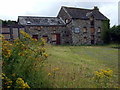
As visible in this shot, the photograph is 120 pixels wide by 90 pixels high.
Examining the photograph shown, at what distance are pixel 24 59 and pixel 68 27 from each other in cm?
2447

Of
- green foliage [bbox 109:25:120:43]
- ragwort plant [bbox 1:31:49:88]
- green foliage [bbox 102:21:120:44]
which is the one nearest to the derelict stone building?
green foliage [bbox 102:21:120:44]

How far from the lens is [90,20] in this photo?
2908cm

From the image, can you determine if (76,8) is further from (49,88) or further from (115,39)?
(49,88)

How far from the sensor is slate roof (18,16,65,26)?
2494 cm

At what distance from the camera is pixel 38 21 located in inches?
1030

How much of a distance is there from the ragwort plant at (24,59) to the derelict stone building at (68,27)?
70.7 feet

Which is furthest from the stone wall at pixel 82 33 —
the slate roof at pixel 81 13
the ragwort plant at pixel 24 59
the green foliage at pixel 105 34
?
the ragwort plant at pixel 24 59

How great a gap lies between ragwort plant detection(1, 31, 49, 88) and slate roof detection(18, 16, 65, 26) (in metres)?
21.7

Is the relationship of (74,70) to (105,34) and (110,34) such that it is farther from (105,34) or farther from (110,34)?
(105,34)

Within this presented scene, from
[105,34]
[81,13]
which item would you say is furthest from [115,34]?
[81,13]

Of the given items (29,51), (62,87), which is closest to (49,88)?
(62,87)

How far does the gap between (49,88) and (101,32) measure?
1129 inches

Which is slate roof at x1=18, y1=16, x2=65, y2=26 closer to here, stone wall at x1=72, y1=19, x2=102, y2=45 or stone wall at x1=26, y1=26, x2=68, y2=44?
stone wall at x1=26, y1=26, x2=68, y2=44

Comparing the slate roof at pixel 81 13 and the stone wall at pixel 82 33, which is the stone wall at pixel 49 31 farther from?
the slate roof at pixel 81 13
